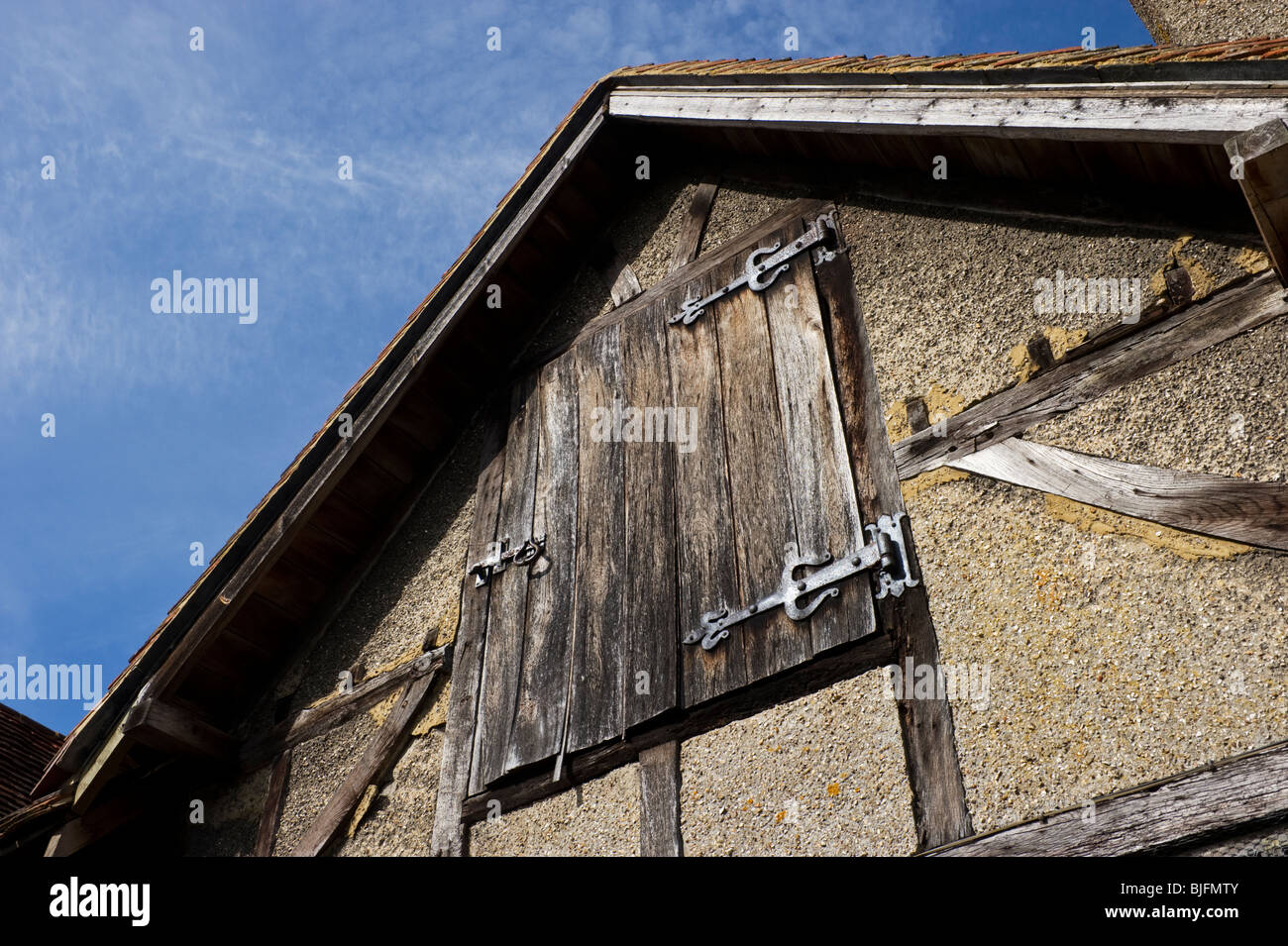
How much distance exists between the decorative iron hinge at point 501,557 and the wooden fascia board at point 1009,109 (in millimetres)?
1963

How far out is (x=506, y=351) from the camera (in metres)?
5.88

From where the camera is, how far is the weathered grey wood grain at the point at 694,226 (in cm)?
518

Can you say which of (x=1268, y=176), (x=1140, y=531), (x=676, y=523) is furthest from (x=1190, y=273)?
(x=676, y=523)

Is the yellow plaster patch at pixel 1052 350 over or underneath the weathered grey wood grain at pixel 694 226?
underneath

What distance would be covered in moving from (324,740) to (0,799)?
11.6ft

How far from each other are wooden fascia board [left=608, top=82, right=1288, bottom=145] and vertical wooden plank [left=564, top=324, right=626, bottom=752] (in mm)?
1210

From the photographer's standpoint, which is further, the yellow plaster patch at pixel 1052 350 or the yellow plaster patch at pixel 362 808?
the yellow plaster patch at pixel 362 808

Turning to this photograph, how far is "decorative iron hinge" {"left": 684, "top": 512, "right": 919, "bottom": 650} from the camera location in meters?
3.49

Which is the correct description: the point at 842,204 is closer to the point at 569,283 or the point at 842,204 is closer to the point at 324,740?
the point at 569,283

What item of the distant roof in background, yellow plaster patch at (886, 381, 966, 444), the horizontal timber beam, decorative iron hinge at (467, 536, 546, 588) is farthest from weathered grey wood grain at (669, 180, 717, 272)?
the distant roof in background

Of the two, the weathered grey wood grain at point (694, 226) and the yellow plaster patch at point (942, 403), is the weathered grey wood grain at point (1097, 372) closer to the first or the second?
the yellow plaster patch at point (942, 403)

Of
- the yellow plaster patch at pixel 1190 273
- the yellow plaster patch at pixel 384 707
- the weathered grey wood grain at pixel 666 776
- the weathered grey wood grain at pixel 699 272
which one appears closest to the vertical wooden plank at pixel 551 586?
the weathered grey wood grain at pixel 699 272
